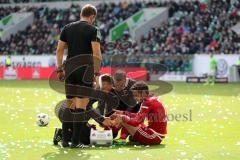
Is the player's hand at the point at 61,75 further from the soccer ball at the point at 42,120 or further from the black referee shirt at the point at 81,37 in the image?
the soccer ball at the point at 42,120

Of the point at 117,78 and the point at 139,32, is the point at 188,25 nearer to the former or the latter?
the point at 139,32

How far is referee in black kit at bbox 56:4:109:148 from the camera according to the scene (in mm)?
9750

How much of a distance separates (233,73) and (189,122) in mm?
24422

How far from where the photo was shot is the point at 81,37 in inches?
385

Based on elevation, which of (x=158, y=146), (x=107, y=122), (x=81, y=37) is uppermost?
(x=81, y=37)

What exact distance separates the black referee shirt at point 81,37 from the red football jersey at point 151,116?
1410mm

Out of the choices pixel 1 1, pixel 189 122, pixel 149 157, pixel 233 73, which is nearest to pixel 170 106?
pixel 189 122

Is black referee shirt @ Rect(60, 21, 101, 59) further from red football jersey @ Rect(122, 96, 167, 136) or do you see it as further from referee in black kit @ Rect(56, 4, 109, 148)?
red football jersey @ Rect(122, 96, 167, 136)

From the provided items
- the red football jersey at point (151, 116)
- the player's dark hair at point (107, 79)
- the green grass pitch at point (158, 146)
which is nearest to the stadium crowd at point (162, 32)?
the green grass pitch at point (158, 146)

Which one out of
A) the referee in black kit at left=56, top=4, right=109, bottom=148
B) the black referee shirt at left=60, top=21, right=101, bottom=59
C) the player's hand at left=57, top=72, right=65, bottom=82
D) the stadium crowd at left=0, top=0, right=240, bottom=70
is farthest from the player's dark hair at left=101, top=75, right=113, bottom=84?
the stadium crowd at left=0, top=0, right=240, bottom=70

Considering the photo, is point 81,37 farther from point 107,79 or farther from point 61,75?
point 107,79

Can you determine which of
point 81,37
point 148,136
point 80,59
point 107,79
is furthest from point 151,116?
point 81,37

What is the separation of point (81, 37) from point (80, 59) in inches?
16.0

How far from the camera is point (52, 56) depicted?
1699 inches
